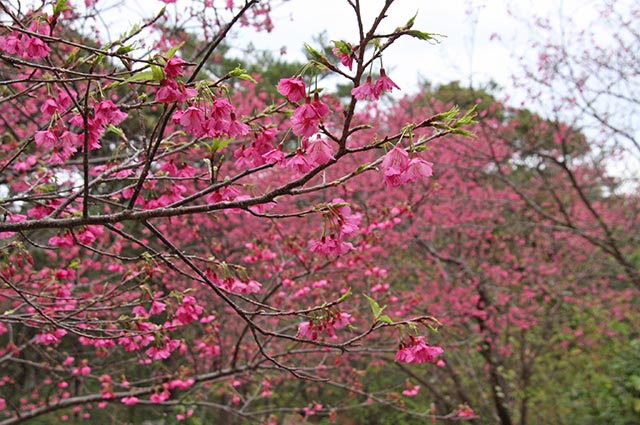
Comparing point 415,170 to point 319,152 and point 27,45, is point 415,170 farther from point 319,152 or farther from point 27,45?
point 27,45

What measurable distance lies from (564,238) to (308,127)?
398 inches

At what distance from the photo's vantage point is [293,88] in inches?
55.7

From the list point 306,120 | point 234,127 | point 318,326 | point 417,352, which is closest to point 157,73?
point 234,127

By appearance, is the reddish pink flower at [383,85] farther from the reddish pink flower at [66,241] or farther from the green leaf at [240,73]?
the reddish pink flower at [66,241]

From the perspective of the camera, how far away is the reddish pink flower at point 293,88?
140 cm

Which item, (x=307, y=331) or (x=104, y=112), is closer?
(x=104, y=112)

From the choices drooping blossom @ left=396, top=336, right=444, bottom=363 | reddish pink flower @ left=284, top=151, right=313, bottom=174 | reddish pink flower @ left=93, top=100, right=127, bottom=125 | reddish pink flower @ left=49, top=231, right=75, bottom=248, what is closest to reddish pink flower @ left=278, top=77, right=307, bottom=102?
reddish pink flower @ left=284, top=151, right=313, bottom=174

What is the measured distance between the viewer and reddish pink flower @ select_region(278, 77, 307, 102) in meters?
1.40

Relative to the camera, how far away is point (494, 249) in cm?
958

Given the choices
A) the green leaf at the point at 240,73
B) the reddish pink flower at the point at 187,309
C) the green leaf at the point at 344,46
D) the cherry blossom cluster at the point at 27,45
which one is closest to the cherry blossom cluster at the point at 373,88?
the green leaf at the point at 344,46

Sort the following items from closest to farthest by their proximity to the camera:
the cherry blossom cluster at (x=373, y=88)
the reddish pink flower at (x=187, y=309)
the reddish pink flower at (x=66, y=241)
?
the cherry blossom cluster at (x=373, y=88)
the reddish pink flower at (x=66, y=241)
the reddish pink flower at (x=187, y=309)

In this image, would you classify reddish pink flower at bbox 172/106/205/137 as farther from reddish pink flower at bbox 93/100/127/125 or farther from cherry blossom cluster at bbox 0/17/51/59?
cherry blossom cluster at bbox 0/17/51/59

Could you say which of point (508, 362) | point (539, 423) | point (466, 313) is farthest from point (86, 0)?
point (539, 423)

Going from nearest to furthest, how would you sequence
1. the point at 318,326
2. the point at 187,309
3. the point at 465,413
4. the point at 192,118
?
1. the point at 192,118
2. the point at 318,326
3. the point at 187,309
4. the point at 465,413
